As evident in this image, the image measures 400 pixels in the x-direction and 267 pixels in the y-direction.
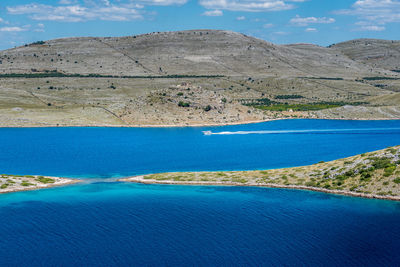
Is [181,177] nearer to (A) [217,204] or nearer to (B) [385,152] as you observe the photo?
(A) [217,204]

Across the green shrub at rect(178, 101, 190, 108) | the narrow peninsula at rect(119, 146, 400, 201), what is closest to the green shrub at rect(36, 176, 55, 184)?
the narrow peninsula at rect(119, 146, 400, 201)

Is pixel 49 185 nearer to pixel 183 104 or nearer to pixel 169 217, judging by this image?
pixel 169 217

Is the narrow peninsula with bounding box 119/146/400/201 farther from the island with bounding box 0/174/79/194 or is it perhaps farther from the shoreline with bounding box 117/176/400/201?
the island with bounding box 0/174/79/194

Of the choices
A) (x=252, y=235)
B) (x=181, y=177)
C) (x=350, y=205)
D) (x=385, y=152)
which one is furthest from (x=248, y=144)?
(x=252, y=235)

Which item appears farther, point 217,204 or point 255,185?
point 255,185

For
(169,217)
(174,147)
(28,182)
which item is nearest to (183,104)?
(174,147)

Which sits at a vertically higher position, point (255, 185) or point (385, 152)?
point (385, 152)
